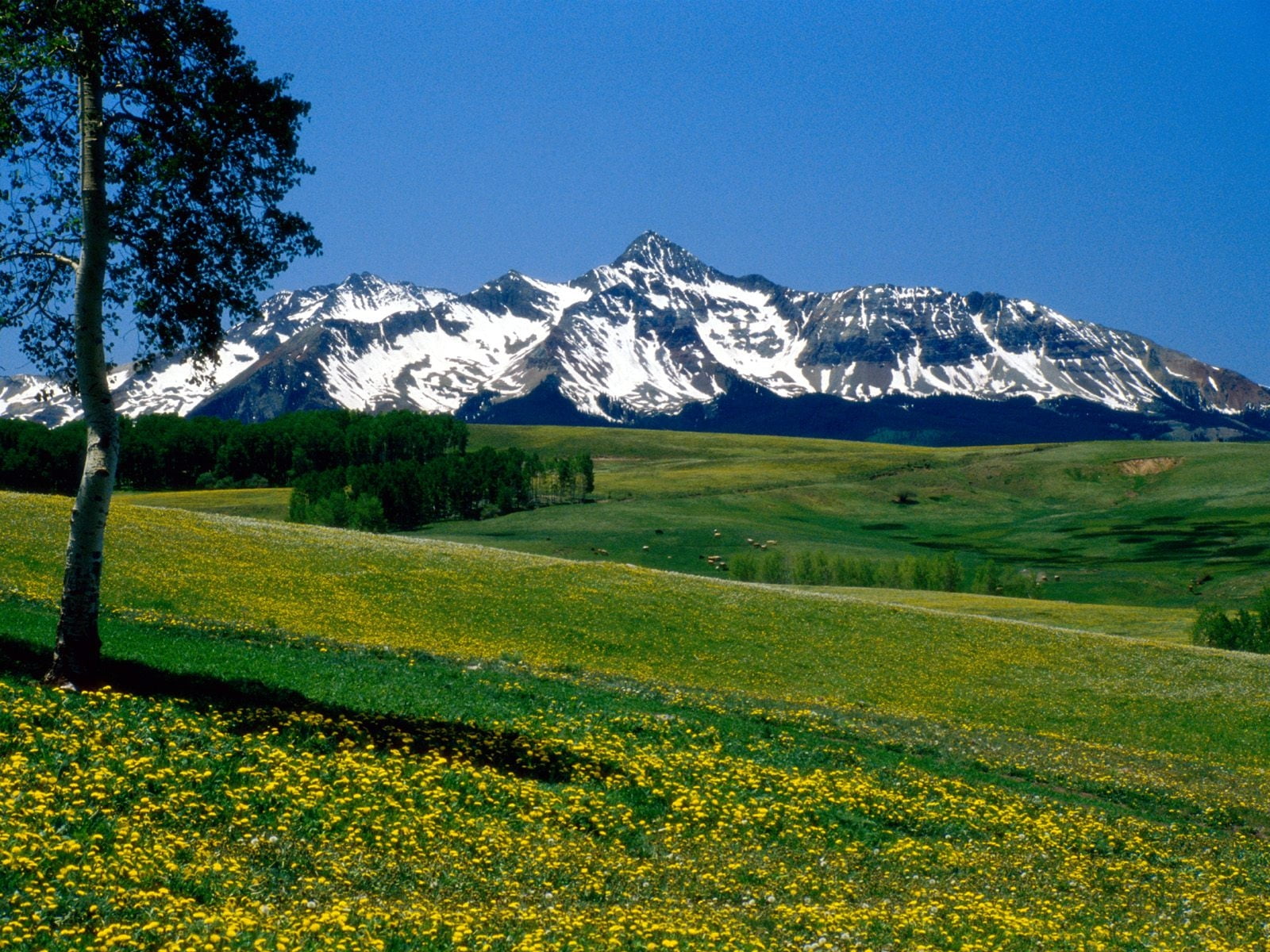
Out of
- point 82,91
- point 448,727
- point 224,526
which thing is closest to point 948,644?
point 448,727

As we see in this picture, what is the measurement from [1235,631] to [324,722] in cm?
9465

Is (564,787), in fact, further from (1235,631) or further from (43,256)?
(1235,631)

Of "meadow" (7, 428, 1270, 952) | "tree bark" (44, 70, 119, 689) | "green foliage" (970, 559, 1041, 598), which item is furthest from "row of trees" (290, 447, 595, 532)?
"tree bark" (44, 70, 119, 689)

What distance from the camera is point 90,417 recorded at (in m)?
21.2

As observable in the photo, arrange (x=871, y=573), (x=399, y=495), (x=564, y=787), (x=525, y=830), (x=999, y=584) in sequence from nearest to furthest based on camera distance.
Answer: (x=525, y=830)
(x=564, y=787)
(x=871, y=573)
(x=999, y=584)
(x=399, y=495)

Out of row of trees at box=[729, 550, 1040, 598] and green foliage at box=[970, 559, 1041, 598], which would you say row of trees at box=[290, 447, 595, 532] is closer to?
row of trees at box=[729, 550, 1040, 598]

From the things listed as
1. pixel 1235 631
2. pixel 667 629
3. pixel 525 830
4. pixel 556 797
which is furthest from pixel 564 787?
pixel 1235 631

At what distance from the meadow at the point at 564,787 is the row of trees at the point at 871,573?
111769 mm

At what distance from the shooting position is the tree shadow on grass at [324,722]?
2034 cm

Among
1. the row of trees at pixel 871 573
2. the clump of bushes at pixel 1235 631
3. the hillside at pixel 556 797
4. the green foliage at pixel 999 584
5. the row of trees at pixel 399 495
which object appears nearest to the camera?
the hillside at pixel 556 797

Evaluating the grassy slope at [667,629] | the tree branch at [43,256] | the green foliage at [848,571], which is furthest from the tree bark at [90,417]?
the green foliage at [848,571]

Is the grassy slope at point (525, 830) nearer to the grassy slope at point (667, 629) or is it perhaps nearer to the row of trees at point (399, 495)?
the grassy slope at point (667, 629)

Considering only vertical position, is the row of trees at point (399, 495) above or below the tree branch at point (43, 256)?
below

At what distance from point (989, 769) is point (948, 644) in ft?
80.4
